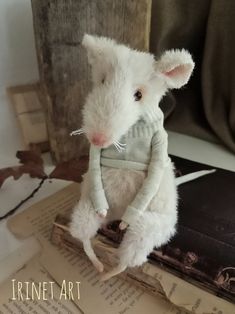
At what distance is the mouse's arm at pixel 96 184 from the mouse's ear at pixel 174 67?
0.12 meters

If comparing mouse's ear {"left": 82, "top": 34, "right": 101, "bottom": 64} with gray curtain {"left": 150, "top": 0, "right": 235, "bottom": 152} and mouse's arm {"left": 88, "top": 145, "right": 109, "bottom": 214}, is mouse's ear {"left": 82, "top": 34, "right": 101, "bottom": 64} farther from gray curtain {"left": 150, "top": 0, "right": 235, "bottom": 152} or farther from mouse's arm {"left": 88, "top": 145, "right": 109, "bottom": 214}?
gray curtain {"left": 150, "top": 0, "right": 235, "bottom": 152}

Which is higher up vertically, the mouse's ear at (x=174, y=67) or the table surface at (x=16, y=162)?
the mouse's ear at (x=174, y=67)

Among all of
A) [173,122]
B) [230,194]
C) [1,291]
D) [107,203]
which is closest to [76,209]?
[107,203]

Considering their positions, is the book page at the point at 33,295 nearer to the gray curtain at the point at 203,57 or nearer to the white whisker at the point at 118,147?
the white whisker at the point at 118,147

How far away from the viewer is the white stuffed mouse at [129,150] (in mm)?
413

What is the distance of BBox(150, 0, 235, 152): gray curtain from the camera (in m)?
0.76

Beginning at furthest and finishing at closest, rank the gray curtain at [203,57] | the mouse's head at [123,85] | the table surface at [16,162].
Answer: the gray curtain at [203,57] < the table surface at [16,162] < the mouse's head at [123,85]

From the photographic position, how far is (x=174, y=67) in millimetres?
422

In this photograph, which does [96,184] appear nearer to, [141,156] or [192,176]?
[141,156]

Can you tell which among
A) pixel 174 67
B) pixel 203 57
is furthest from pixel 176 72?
pixel 203 57

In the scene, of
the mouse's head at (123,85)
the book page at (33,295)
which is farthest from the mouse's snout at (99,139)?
the book page at (33,295)

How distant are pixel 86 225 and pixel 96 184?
0.05 metres

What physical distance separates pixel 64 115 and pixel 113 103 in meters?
0.31

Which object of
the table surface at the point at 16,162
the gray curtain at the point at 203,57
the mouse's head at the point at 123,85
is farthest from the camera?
the gray curtain at the point at 203,57
